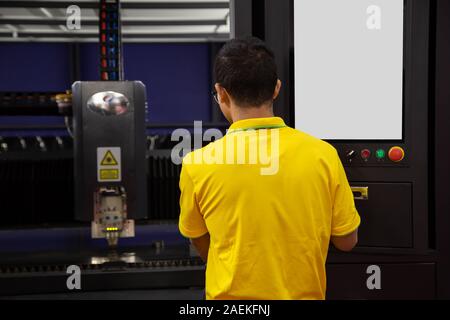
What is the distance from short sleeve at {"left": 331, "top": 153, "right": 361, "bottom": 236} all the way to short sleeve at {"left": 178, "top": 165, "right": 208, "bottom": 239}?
324 millimetres

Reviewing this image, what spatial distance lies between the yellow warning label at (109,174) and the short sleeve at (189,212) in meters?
1.47

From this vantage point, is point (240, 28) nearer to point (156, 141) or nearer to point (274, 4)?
point (274, 4)

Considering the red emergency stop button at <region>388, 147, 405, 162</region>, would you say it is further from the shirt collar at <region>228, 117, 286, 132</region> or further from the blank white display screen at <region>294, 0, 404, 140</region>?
the shirt collar at <region>228, 117, 286, 132</region>

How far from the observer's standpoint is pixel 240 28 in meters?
1.55

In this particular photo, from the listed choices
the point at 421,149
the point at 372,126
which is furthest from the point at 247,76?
the point at 421,149

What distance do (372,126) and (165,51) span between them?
25.6 feet

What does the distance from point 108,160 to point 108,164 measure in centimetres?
2

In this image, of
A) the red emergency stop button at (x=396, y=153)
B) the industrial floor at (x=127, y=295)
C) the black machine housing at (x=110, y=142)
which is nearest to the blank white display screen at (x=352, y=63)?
the red emergency stop button at (x=396, y=153)

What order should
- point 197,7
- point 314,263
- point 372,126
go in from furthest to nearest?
point 197,7, point 372,126, point 314,263

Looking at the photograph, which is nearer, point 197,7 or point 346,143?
point 346,143

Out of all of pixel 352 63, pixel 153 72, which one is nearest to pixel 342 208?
pixel 352 63

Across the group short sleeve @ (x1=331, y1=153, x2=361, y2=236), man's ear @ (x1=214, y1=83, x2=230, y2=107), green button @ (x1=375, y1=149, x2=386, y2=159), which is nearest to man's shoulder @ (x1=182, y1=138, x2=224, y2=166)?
man's ear @ (x1=214, y1=83, x2=230, y2=107)

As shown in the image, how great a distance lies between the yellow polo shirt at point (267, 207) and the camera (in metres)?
1.16

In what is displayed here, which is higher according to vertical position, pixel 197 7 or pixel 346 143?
pixel 197 7
